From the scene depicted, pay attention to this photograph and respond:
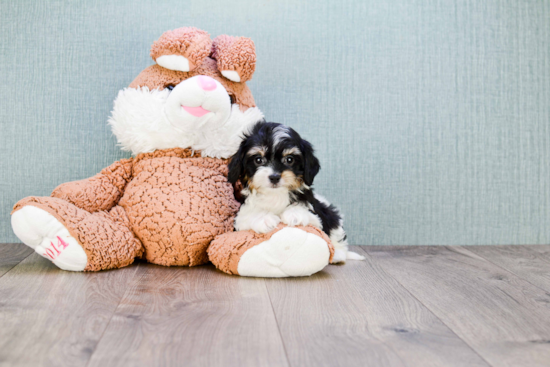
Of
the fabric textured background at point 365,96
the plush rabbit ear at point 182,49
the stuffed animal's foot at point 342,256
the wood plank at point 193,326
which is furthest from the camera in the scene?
the fabric textured background at point 365,96

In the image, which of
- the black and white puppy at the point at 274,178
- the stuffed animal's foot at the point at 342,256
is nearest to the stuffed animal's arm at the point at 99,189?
the black and white puppy at the point at 274,178

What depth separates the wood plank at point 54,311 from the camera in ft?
3.28

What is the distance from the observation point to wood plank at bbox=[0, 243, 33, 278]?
1798 millimetres

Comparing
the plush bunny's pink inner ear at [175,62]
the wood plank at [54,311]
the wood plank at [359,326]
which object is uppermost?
the plush bunny's pink inner ear at [175,62]

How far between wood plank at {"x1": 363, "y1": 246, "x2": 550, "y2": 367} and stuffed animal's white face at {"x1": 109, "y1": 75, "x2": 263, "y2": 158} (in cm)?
87

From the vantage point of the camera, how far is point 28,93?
7.28ft

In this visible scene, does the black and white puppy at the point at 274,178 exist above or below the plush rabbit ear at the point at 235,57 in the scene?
below

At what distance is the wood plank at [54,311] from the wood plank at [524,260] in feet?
4.85

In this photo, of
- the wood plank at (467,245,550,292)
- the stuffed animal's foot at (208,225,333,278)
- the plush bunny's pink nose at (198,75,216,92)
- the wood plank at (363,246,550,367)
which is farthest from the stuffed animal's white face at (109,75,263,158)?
the wood plank at (467,245,550,292)

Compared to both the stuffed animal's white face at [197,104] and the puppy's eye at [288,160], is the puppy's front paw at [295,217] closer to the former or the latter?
the puppy's eye at [288,160]

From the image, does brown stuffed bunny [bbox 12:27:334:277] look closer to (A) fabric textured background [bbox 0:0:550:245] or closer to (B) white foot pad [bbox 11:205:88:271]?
(B) white foot pad [bbox 11:205:88:271]

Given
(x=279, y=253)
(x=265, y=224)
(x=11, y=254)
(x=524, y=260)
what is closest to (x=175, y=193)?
(x=265, y=224)

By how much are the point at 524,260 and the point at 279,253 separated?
1230 mm

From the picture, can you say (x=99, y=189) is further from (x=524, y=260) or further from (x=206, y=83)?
(x=524, y=260)
